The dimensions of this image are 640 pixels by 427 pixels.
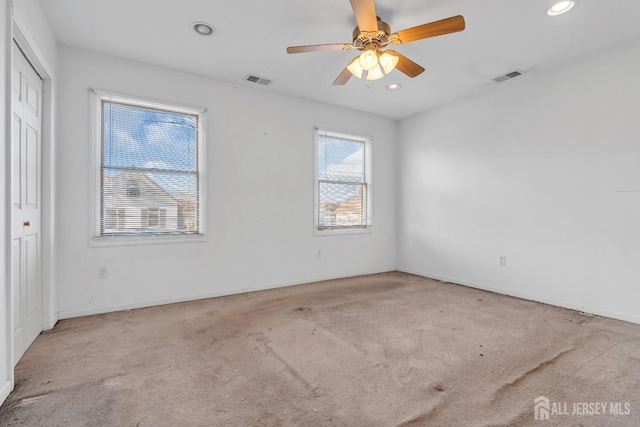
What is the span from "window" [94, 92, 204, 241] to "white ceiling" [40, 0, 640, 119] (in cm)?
56

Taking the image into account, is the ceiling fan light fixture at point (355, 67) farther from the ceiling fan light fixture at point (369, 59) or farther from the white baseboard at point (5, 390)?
the white baseboard at point (5, 390)

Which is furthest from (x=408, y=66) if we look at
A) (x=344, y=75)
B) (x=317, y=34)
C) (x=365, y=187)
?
(x=365, y=187)

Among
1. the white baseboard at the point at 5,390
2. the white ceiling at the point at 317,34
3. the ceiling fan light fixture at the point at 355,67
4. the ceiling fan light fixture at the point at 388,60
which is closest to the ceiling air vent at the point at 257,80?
the white ceiling at the point at 317,34

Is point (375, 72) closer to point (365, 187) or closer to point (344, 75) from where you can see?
point (344, 75)

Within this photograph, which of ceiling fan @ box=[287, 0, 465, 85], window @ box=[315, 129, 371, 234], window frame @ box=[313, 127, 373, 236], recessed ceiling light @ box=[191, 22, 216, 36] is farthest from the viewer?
window @ box=[315, 129, 371, 234]

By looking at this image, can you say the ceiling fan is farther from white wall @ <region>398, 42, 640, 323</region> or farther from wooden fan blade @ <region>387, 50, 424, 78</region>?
white wall @ <region>398, 42, 640, 323</region>

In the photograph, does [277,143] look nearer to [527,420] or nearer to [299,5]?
[299,5]

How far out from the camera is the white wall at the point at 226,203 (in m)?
3.07

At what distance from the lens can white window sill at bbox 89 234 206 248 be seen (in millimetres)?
3166

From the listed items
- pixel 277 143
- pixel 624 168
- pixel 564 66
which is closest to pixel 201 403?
pixel 277 143
